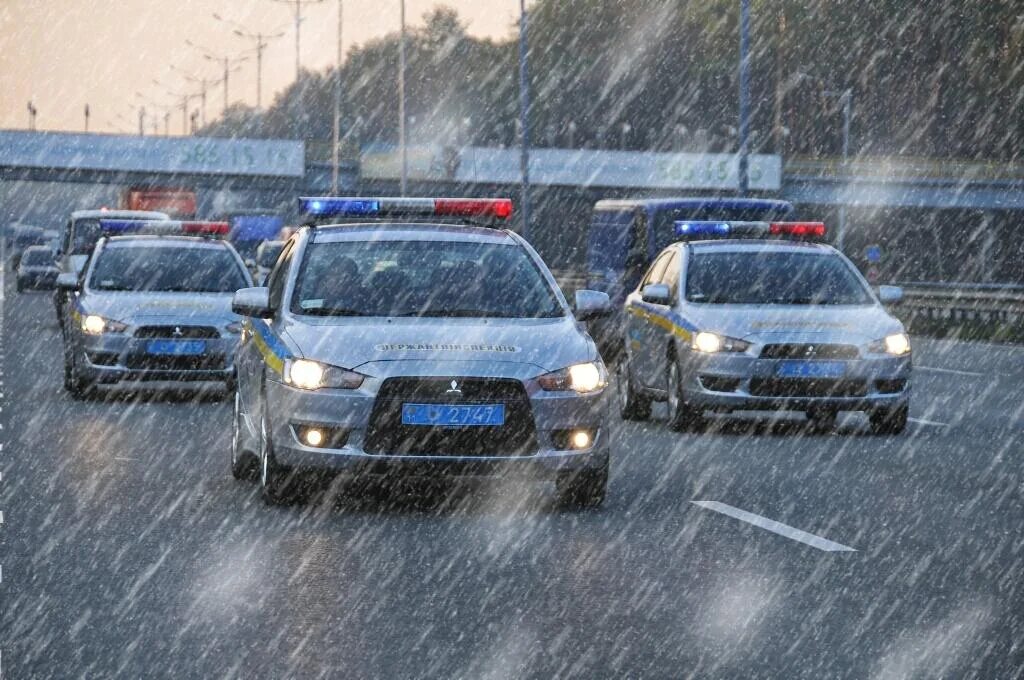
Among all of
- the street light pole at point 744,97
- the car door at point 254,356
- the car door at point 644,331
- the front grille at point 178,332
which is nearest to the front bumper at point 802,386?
the car door at point 644,331

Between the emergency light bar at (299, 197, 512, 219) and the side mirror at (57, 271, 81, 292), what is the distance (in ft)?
22.6

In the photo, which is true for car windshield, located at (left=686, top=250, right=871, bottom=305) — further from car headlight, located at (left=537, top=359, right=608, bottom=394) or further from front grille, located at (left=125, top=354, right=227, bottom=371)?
car headlight, located at (left=537, top=359, right=608, bottom=394)

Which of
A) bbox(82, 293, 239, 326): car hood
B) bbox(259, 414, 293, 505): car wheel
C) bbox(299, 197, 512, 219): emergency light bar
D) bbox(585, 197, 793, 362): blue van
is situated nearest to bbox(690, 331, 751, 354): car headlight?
bbox(299, 197, 512, 219): emergency light bar

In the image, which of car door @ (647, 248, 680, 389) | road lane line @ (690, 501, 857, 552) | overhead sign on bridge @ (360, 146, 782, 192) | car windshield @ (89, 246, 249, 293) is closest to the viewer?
road lane line @ (690, 501, 857, 552)

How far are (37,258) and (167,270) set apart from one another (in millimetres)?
38698

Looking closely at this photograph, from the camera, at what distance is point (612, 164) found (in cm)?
8500

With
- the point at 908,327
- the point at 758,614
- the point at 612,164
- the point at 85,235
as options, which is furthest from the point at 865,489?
the point at 612,164

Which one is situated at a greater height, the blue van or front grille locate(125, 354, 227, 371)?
the blue van

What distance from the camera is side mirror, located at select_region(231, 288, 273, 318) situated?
Answer: 11.3 m

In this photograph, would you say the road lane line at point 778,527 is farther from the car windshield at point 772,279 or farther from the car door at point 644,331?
the car door at point 644,331

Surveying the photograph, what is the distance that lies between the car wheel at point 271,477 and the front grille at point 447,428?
58 centimetres

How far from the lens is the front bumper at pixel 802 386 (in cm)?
1480

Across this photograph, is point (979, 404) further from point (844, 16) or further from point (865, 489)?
point (844, 16)

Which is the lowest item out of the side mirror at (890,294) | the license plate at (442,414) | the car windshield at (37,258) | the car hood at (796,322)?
the car windshield at (37,258)
